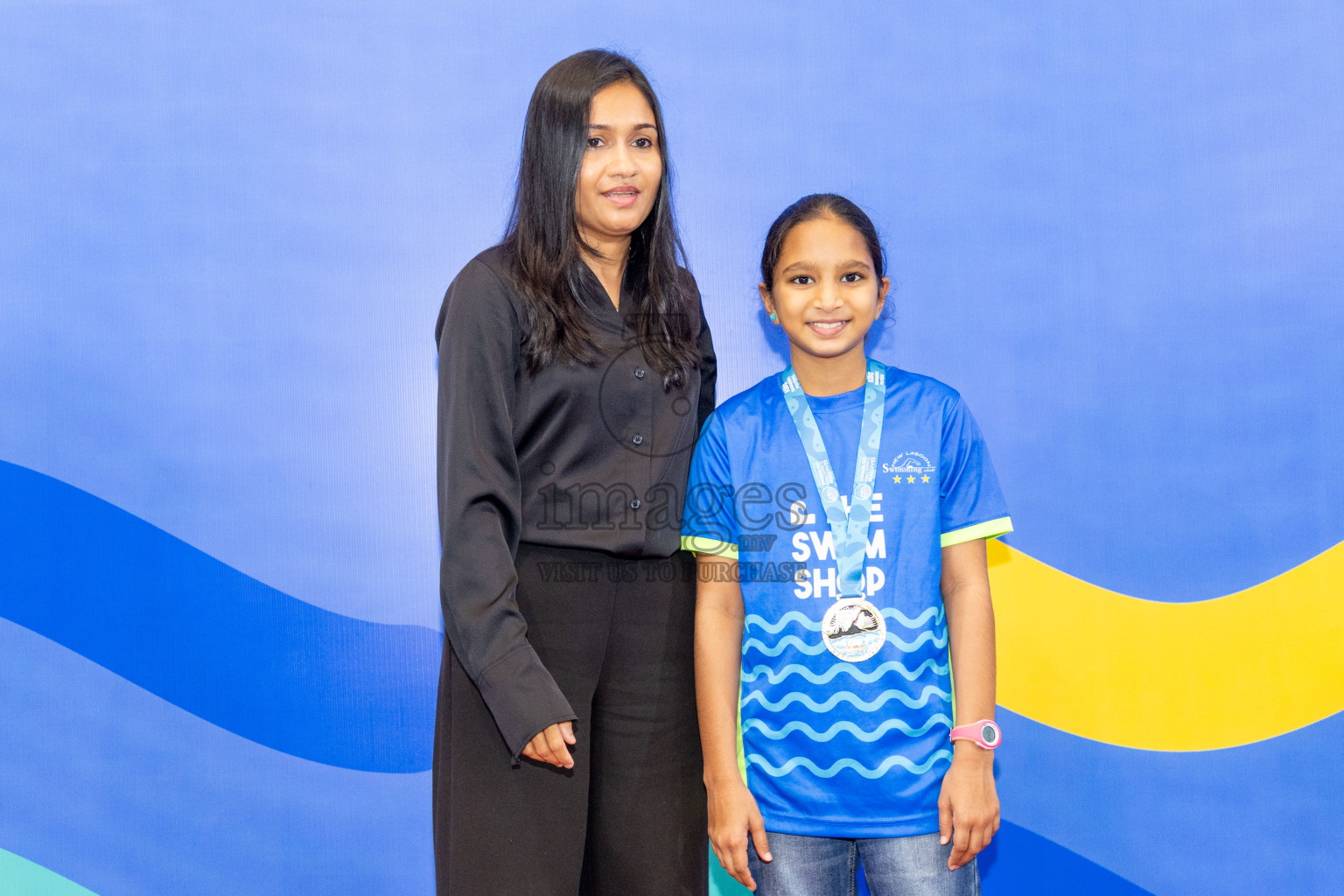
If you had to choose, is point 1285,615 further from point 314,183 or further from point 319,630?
point 314,183

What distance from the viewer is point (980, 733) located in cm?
138

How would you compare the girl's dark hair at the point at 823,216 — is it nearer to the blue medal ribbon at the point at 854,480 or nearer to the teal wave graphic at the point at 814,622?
the blue medal ribbon at the point at 854,480

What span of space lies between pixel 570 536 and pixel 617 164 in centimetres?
56

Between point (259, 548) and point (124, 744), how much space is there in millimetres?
502

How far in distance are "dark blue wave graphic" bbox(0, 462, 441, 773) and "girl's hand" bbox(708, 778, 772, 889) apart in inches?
37.2

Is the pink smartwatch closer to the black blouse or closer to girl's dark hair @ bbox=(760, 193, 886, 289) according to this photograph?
the black blouse

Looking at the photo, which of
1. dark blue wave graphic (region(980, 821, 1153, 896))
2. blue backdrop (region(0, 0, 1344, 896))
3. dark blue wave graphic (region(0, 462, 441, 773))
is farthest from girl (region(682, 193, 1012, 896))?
dark blue wave graphic (region(0, 462, 441, 773))

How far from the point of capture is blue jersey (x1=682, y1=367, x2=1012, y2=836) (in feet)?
4.55

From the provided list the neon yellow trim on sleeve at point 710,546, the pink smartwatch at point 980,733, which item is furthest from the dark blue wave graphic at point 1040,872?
the neon yellow trim on sleeve at point 710,546

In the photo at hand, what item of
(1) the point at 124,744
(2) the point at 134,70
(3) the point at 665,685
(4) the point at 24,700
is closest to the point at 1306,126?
(3) the point at 665,685

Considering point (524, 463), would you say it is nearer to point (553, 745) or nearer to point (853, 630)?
point (553, 745)

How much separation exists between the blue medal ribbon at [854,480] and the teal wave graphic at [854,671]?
104 mm

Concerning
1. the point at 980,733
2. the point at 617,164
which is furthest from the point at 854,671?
the point at 617,164

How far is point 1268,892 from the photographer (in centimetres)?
211
